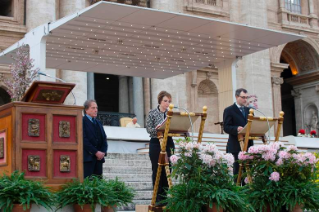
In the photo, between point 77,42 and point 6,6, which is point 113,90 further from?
point 77,42

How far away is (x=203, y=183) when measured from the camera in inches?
254

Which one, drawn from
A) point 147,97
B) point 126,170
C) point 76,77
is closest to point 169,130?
point 126,170

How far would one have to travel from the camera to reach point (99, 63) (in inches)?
744

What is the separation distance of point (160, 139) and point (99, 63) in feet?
A: 38.9

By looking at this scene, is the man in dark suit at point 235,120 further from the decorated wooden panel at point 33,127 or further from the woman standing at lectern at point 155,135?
the decorated wooden panel at point 33,127

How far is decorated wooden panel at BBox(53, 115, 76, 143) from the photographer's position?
655 centimetres

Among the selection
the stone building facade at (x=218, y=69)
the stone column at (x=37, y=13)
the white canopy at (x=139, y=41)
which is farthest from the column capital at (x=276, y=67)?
the stone column at (x=37, y=13)

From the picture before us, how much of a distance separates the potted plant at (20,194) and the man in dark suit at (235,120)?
3322mm

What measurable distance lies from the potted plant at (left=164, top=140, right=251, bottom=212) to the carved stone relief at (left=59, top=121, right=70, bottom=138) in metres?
1.21

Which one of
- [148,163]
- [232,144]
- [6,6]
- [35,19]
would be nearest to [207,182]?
[232,144]

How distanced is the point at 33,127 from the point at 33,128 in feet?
0.04

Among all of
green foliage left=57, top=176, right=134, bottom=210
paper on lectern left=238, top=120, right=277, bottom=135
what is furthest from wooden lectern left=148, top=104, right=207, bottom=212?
paper on lectern left=238, top=120, right=277, bottom=135

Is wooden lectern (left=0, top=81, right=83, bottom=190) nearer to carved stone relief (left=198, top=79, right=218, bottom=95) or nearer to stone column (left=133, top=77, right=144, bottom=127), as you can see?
stone column (left=133, top=77, right=144, bottom=127)

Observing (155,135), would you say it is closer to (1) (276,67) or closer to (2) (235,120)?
(2) (235,120)
